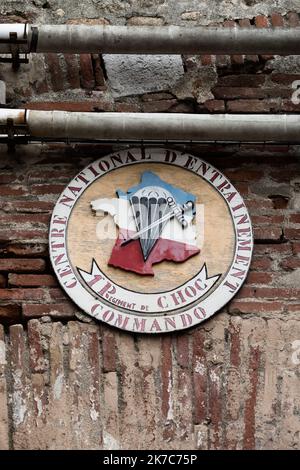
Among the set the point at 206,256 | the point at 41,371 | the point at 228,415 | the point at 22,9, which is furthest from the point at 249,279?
the point at 22,9

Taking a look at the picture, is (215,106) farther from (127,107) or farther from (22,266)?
(22,266)

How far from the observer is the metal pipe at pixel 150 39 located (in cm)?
493

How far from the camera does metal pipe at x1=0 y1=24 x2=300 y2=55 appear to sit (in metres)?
4.93

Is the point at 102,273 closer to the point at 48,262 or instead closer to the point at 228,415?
the point at 48,262

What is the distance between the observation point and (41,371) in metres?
4.61

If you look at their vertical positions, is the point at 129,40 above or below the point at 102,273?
above

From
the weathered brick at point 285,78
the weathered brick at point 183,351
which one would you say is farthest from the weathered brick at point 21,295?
the weathered brick at point 285,78

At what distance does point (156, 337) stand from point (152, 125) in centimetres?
81

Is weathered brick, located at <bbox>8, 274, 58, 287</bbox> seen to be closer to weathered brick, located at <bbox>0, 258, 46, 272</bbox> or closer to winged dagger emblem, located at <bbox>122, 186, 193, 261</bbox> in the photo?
weathered brick, located at <bbox>0, 258, 46, 272</bbox>

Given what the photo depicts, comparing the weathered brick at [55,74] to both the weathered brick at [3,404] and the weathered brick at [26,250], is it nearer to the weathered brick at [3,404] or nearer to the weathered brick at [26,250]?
the weathered brick at [26,250]

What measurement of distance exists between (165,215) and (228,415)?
81cm

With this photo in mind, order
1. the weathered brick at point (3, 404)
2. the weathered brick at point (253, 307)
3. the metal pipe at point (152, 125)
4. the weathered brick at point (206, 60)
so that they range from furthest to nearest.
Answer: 1. the weathered brick at point (206, 60)
2. the metal pipe at point (152, 125)
3. the weathered brick at point (253, 307)
4. the weathered brick at point (3, 404)

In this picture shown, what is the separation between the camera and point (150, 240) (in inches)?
190

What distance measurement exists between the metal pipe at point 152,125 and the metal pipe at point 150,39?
27 cm
